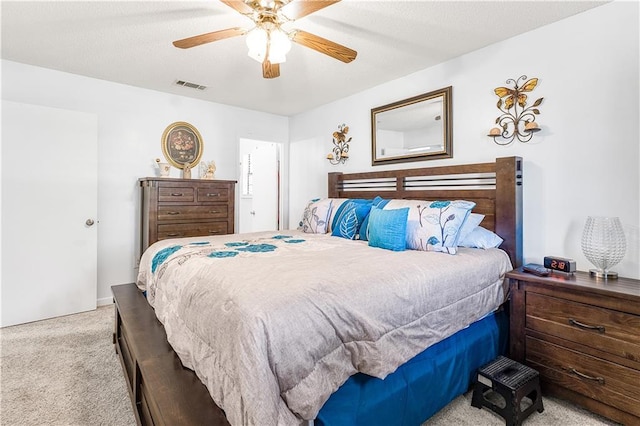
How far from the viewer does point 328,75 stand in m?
3.42

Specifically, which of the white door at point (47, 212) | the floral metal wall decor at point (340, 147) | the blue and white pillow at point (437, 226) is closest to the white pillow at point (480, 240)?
the blue and white pillow at point (437, 226)

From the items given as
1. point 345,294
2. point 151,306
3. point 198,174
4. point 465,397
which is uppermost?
point 198,174

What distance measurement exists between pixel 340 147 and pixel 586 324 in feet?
10.3

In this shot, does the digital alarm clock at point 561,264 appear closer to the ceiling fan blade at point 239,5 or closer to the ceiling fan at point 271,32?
the ceiling fan at point 271,32

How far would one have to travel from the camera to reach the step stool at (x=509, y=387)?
165 cm

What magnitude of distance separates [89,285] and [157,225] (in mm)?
941

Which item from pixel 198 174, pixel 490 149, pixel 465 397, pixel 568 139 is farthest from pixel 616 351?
pixel 198 174

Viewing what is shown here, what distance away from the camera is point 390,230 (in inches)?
90.7

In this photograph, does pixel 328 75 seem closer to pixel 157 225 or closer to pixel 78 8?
pixel 78 8

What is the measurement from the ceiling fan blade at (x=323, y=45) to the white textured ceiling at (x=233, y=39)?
0.31 metres

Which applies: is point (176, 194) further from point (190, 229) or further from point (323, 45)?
point (323, 45)

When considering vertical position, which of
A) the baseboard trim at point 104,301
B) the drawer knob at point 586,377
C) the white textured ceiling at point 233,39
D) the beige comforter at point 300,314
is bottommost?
the baseboard trim at point 104,301

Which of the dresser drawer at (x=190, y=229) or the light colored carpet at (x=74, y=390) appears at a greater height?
the dresser drawer at (x=190, y=229)

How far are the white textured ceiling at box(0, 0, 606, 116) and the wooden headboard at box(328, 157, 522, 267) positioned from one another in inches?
41.0
